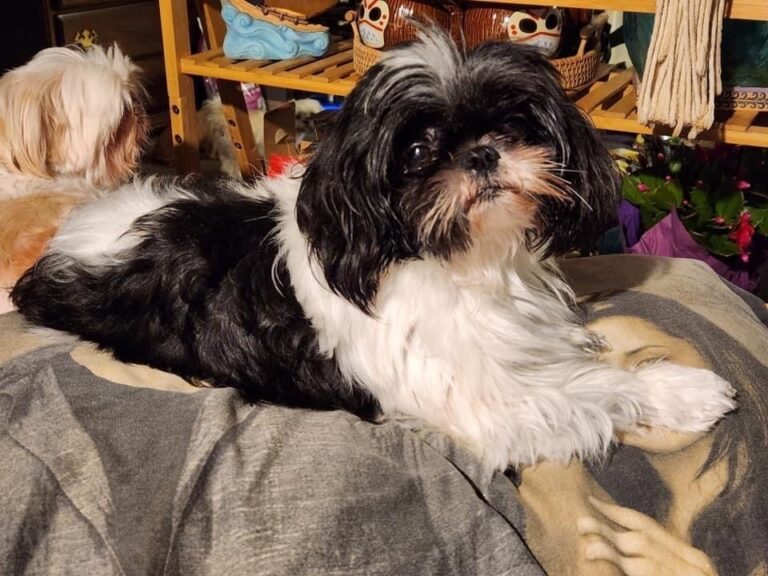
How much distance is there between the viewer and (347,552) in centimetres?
141

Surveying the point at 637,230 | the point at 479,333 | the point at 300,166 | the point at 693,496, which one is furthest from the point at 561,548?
the point at 637,230

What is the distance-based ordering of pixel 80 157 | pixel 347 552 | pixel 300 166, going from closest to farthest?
pixel 347 552, pixel 300 166, pixel 80 157

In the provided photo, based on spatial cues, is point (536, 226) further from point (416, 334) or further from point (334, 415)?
point (334, 415)

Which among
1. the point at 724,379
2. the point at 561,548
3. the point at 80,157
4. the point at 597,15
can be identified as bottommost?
the point at 561,548

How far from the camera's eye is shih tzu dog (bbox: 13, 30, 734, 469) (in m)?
1.46

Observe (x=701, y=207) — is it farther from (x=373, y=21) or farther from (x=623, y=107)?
(x=373, y=21)


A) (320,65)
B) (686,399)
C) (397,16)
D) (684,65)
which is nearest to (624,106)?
(684,65)

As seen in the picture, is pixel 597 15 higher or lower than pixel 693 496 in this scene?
higher

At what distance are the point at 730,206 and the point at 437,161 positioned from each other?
1.43 metres

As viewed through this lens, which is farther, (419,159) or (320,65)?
(320,65)

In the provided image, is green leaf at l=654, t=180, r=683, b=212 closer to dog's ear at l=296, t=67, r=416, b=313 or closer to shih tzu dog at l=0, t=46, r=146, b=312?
dog's ear at l=296, t=67, r=416, b=313

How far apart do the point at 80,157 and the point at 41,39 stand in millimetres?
1662

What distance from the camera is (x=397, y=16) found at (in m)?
2.54

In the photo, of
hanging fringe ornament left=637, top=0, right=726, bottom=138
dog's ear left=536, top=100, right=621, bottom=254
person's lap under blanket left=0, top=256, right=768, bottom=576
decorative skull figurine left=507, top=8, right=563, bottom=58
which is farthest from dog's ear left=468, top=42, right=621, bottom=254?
decorative skull figurine left=507, top=8, right=563, bottom=58
